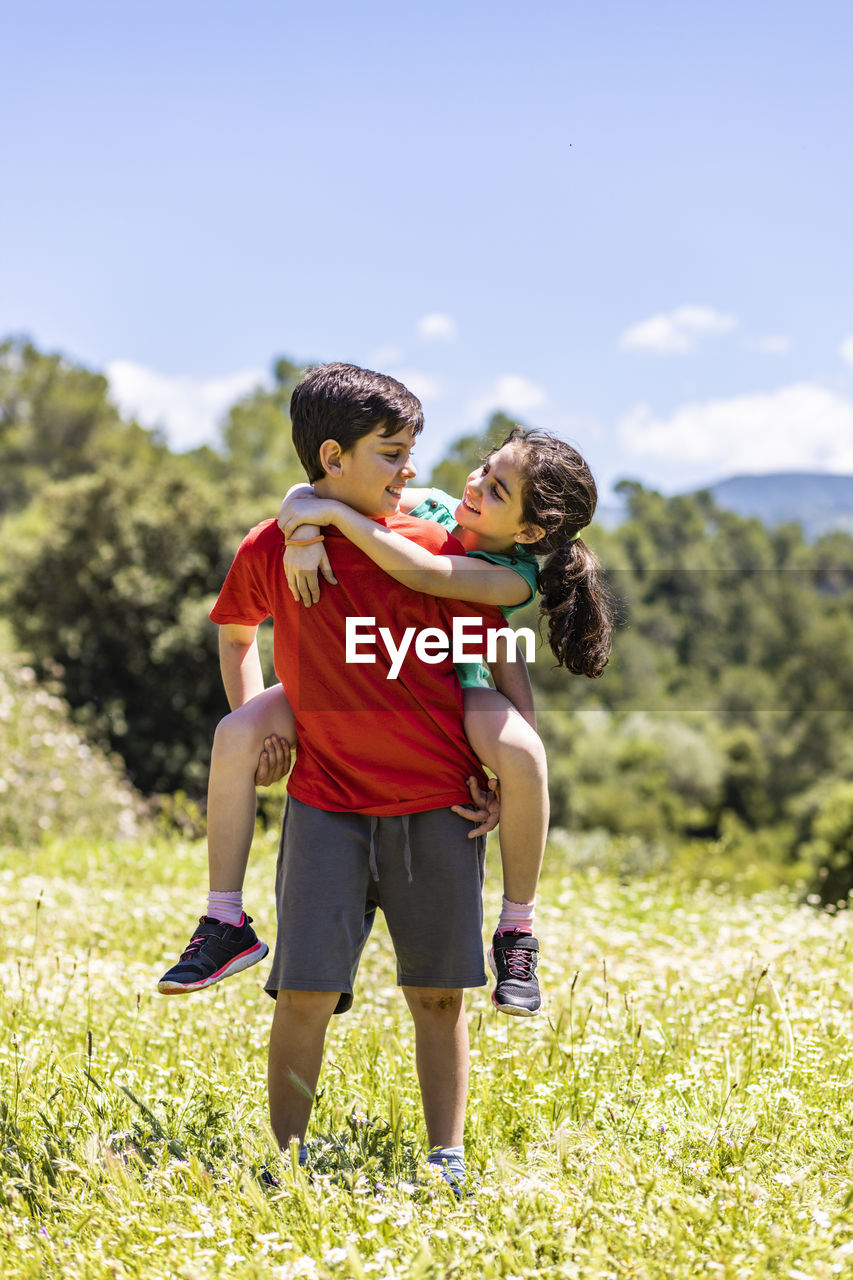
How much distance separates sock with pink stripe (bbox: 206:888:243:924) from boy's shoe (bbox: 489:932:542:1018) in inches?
24.2

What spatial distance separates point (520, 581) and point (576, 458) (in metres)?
0.35

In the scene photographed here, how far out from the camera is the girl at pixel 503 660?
277cm

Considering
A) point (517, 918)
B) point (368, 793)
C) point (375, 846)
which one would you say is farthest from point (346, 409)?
point (517, 918)

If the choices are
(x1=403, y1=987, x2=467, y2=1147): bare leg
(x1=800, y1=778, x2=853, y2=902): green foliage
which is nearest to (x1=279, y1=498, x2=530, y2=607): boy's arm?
(x1=403, y1=987, x2=467, y2=1147): bare leg

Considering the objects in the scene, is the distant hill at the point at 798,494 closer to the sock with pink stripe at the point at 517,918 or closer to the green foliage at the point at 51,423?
the green foliage at the point at 51,423

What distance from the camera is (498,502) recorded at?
291 cm

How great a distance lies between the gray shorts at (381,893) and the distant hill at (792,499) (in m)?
62.1

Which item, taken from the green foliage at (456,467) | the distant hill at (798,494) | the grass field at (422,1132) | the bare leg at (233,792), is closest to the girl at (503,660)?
the bare leg at (233,792)

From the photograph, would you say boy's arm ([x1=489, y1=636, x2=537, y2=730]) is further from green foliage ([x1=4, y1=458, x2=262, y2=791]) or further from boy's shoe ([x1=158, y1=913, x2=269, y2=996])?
green foliage ([x1=4, y1=458, x2=262, y2=791])

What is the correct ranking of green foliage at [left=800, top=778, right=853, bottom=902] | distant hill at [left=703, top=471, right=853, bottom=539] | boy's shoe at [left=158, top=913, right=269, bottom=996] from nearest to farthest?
boy's shoe at [left=158, top=913, right=269, bottom=996], green foliage at [left=800, top=778, right=853, bottom=902], distant hill at [left=703, top=471, right=853, bottom=539]

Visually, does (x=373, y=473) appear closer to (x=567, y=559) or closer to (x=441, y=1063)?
(x=567, y=559)

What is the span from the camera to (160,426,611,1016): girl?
277cm

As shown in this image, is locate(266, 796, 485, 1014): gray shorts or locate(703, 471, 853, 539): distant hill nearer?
locate(266, 796, 485, 1014): gray shorts

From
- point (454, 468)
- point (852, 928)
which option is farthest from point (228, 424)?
point (852, 928)
